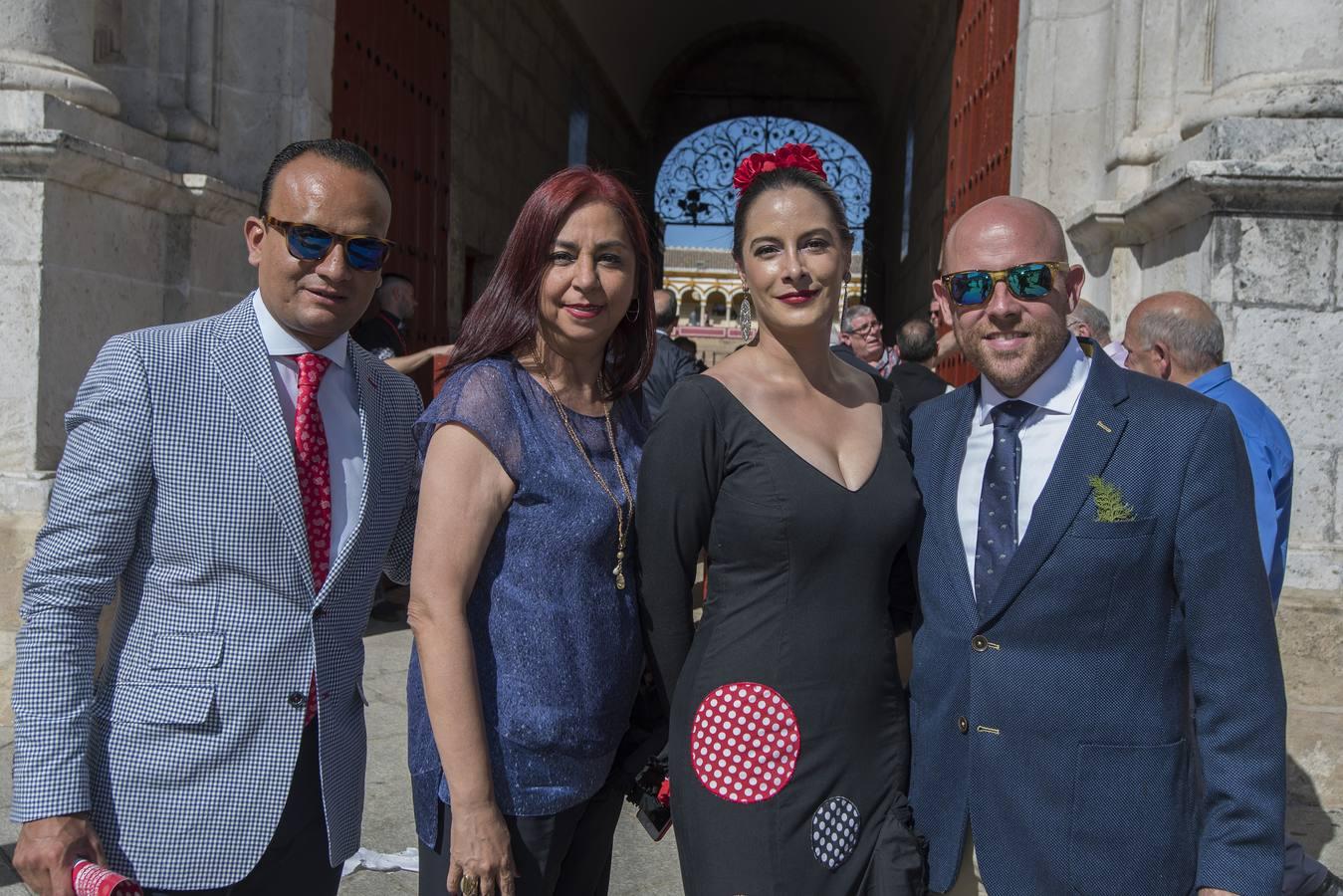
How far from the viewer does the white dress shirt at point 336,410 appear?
6.78ft

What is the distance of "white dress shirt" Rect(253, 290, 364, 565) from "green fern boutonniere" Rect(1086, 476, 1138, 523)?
1263mm

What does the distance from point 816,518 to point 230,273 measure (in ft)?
14.7

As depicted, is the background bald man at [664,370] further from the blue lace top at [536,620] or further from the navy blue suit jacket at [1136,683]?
the navy blue suit jacket at [1136,683]

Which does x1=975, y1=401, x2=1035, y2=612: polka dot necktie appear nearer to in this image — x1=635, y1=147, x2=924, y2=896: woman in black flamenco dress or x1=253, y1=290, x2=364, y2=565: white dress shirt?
x1=635, y1=147, x2=924, y2=896: woman in black flamenco dress

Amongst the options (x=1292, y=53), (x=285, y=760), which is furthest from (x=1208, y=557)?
(x=1292, y=53)

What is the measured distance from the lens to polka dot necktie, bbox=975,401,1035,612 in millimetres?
1927

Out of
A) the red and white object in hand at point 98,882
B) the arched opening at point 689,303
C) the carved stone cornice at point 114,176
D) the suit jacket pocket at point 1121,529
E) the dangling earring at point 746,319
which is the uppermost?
→ the arched opening at point 689,303

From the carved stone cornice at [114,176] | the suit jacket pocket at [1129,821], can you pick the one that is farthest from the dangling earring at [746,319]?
the carved stone cornice at [114,176]

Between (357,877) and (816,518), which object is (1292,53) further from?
(357,877)

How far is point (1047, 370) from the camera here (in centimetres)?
203

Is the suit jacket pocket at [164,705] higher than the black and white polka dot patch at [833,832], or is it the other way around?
the suit jacket pocket at [164,705]

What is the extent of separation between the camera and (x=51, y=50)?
15.5 ft

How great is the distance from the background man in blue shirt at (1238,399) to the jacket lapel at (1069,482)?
1620 millimetres

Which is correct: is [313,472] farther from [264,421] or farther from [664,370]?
[664,370]
